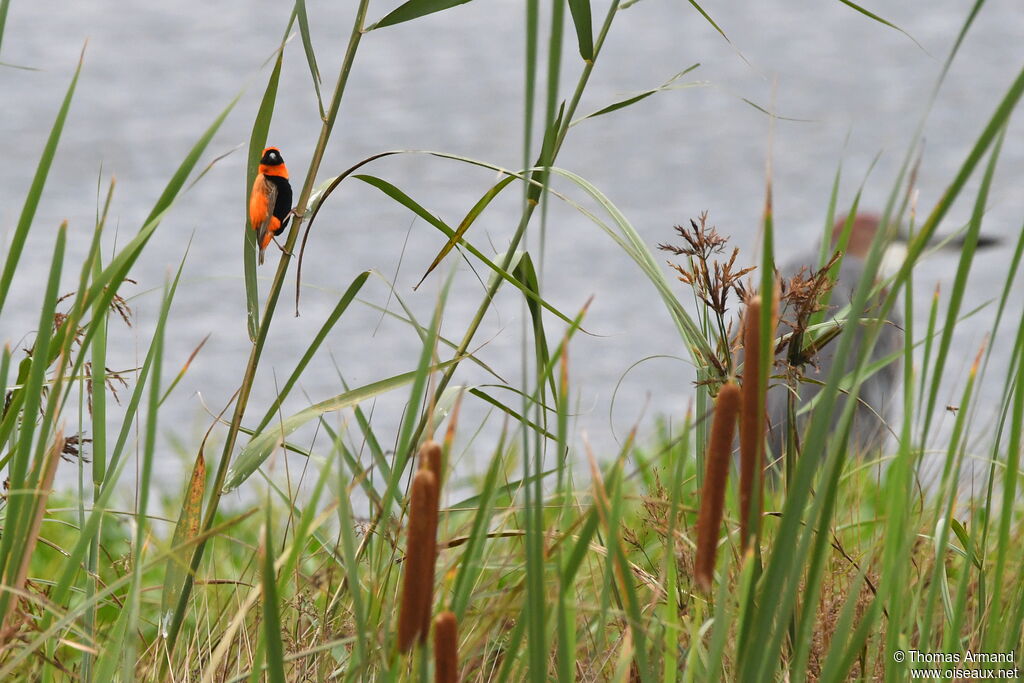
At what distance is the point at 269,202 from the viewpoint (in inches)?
34.7

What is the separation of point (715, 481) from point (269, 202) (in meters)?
0.47

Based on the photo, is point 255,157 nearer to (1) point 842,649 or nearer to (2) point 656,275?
(2) point 656,275

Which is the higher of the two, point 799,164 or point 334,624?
point 799,164

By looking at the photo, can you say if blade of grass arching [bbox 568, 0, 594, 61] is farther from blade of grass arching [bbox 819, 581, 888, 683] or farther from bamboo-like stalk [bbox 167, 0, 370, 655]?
blade of grass arching [bbox 819, 581, 888, 683]

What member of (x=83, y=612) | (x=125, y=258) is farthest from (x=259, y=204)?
(x=83, y=612)

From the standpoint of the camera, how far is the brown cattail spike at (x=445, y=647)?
501 mm

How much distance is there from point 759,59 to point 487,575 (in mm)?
3861

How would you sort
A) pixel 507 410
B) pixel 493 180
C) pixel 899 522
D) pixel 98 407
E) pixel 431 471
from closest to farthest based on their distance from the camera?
pixel 431 471 → pixel 899 522 → pixel 507 410 → pixel 98 407 → pixel 493 180

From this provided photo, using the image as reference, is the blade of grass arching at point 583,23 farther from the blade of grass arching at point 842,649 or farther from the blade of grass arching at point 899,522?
the blade of grass arching at point 842,649

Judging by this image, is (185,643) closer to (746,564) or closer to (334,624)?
(334,624)

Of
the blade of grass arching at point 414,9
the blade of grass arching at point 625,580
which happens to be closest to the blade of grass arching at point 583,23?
the blade of grass arching at point 414,9

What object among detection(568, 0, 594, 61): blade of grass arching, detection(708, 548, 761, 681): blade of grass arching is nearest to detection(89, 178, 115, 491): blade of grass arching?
detection(568, 0, 594, 61): blade of grass arching

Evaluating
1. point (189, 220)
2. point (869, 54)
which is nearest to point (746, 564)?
point (189, 220)

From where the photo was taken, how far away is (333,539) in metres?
1.14
